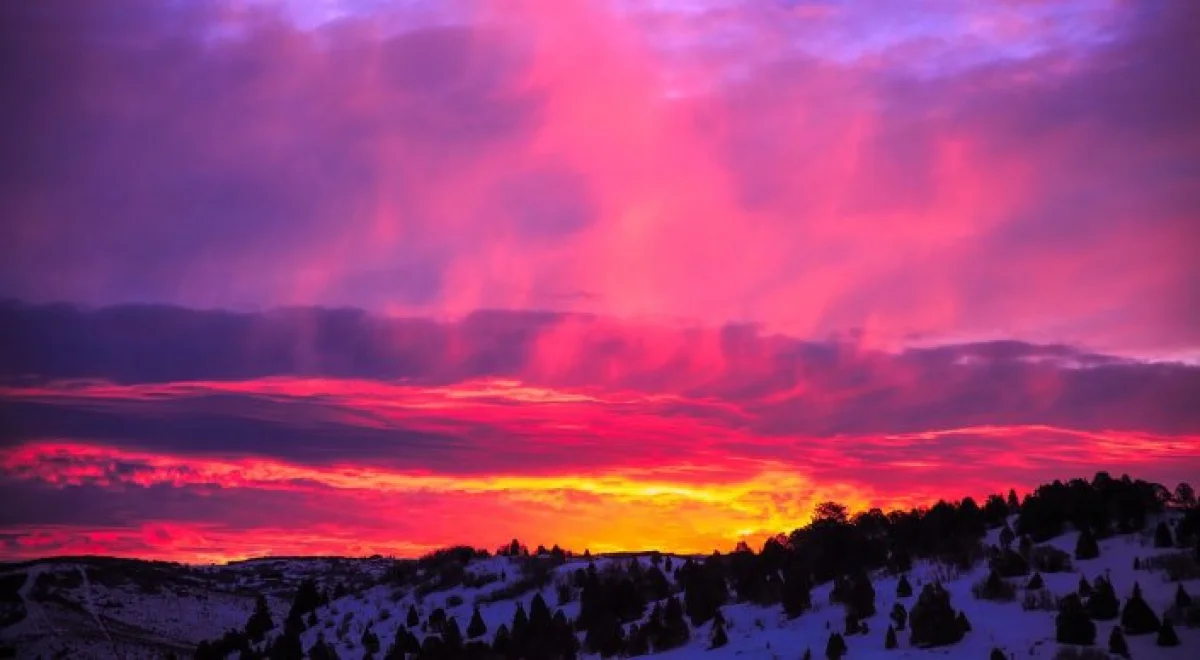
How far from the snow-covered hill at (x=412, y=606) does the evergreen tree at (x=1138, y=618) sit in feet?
0.99

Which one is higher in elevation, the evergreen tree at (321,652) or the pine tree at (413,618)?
the pine tree at (413,618)

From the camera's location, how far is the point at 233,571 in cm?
10644

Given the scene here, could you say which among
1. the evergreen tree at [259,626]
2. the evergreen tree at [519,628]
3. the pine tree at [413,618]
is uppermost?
the evergreen tree at [519,628]

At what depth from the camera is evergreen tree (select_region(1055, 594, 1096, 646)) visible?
2427cm

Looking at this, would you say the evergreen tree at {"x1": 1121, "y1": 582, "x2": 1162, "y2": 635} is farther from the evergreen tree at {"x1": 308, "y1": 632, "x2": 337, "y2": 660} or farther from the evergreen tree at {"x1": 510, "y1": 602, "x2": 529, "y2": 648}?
the evergreen tree at {"x1": 308, "y1": 632, "x2": 337, "y2": 660}

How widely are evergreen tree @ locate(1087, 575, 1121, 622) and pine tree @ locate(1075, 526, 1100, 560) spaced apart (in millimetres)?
4099

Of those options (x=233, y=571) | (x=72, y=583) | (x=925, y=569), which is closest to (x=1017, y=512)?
(x=925, y=569)

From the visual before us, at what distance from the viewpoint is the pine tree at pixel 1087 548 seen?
2995 cm

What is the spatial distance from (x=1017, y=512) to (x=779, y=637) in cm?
1102

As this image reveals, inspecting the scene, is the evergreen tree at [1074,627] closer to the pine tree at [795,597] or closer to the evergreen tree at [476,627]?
the pine tree at [795,597]

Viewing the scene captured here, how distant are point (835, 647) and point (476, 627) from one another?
17899 millimetres

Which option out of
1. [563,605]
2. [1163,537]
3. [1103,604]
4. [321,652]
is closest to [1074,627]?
[1103,604]

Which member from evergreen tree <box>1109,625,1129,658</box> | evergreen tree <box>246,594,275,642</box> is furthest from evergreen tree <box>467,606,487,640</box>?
evergreen tree <box>1109,625,1129,658</box>

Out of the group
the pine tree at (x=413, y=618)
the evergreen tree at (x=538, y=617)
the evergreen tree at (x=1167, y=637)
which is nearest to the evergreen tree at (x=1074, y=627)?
the evergreen tree at (x=1167, y=637)
